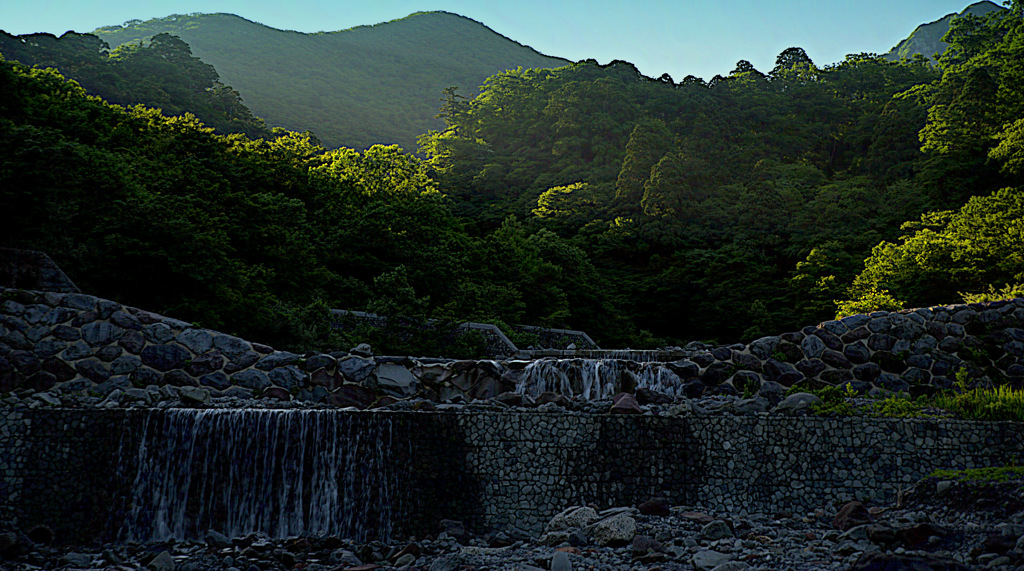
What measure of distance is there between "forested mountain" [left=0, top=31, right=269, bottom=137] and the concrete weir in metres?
30.6

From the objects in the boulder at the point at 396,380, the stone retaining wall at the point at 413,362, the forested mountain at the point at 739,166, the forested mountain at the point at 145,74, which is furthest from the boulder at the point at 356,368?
the forested mountain at the point at 145,74

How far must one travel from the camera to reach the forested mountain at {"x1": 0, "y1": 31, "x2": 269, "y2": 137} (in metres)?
34.6

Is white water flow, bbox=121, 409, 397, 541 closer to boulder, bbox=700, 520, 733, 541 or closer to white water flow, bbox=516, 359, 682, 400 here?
white water flow, bbox=516, 359, 682, 400

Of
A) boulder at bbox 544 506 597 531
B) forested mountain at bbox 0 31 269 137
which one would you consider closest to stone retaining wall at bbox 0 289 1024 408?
boulder at bbox 544 506 597 531

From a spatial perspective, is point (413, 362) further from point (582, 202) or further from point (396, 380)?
point (582, 202)

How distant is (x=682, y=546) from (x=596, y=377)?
6.60m

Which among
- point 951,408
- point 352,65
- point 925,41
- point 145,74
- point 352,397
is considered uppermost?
point 925,41

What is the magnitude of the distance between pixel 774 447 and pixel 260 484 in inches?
272

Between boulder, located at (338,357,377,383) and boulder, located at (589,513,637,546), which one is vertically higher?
boulder, located at (338,357,377,383)

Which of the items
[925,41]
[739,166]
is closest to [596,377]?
[739,166]

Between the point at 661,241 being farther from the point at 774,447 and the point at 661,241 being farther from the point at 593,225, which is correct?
the point at 774,447

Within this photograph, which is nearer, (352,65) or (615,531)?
(615,531)

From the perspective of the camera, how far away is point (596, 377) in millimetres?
12164

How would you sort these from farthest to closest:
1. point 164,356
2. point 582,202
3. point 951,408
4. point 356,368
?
point 582,202 < point 356,368 < point 164,356 < point 951,408
